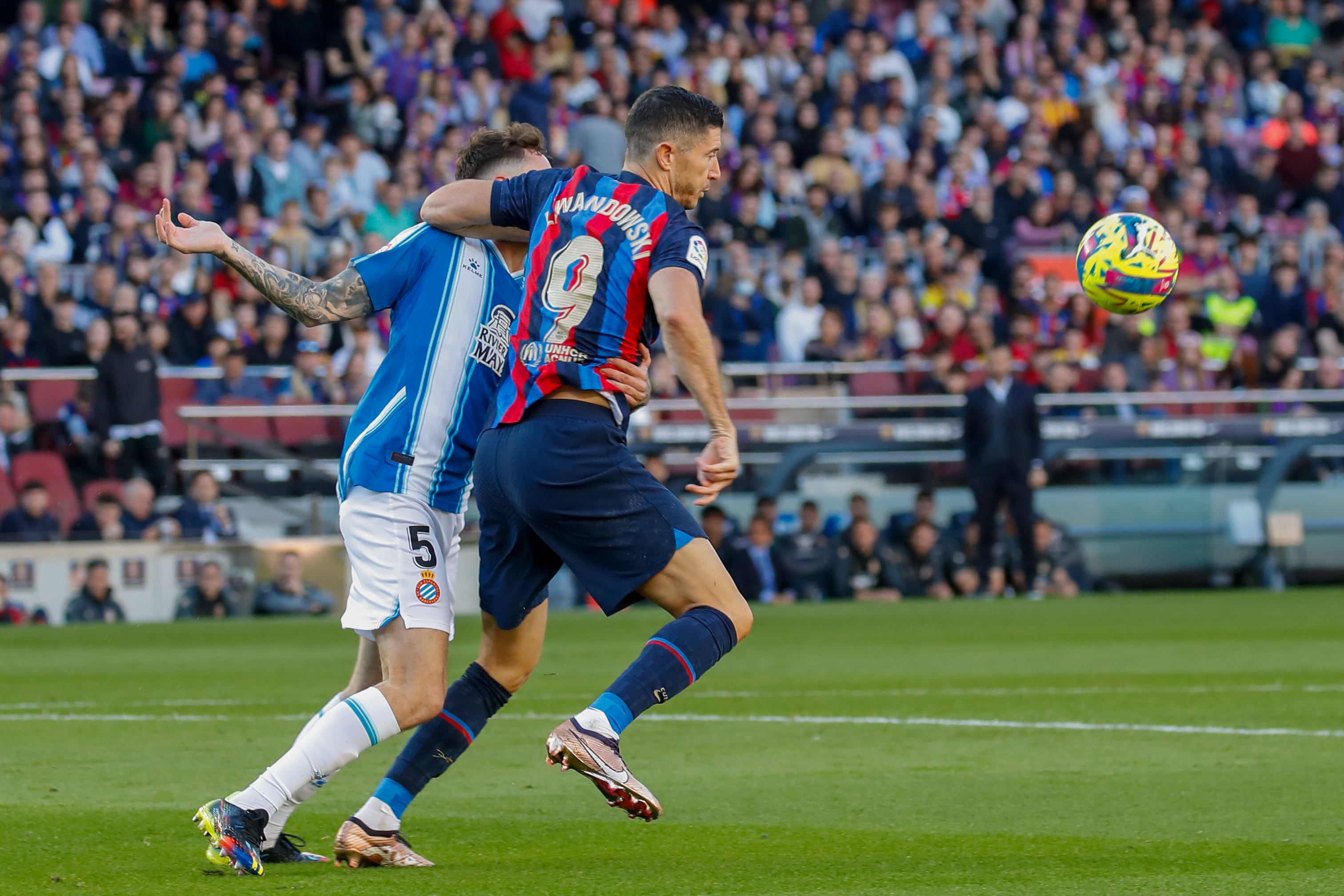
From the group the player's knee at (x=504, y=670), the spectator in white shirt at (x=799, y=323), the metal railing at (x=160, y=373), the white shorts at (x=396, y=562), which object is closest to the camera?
the white shorts at (x=396, y=562)

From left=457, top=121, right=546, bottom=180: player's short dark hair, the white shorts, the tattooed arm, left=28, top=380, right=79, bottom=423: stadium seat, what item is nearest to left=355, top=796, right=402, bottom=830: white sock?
the white shorts

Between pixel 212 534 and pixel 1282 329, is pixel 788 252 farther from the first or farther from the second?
pixel 212 534

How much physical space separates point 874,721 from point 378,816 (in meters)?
3.91

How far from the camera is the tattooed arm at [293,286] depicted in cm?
508

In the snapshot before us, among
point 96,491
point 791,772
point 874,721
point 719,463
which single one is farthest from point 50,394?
point 719,463

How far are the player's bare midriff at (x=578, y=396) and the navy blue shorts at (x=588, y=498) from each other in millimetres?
12

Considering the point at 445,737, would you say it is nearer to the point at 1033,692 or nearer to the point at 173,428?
the point at 1033,692

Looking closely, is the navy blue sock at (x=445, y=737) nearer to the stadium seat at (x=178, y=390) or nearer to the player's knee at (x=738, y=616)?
the player's knee at (x=738, y=616)

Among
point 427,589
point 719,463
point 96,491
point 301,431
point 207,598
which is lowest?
point 207,598

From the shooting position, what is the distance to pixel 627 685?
4.69 m

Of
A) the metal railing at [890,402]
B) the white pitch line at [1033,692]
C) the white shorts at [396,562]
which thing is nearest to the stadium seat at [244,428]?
the metal railing at [890,402]

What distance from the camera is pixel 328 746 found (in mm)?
4871

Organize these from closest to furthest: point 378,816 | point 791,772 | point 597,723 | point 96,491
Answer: point 597,723 < point 378,816 < point 791,772 < point 96,491

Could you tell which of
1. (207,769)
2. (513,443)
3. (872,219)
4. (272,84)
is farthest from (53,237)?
(513,443)
